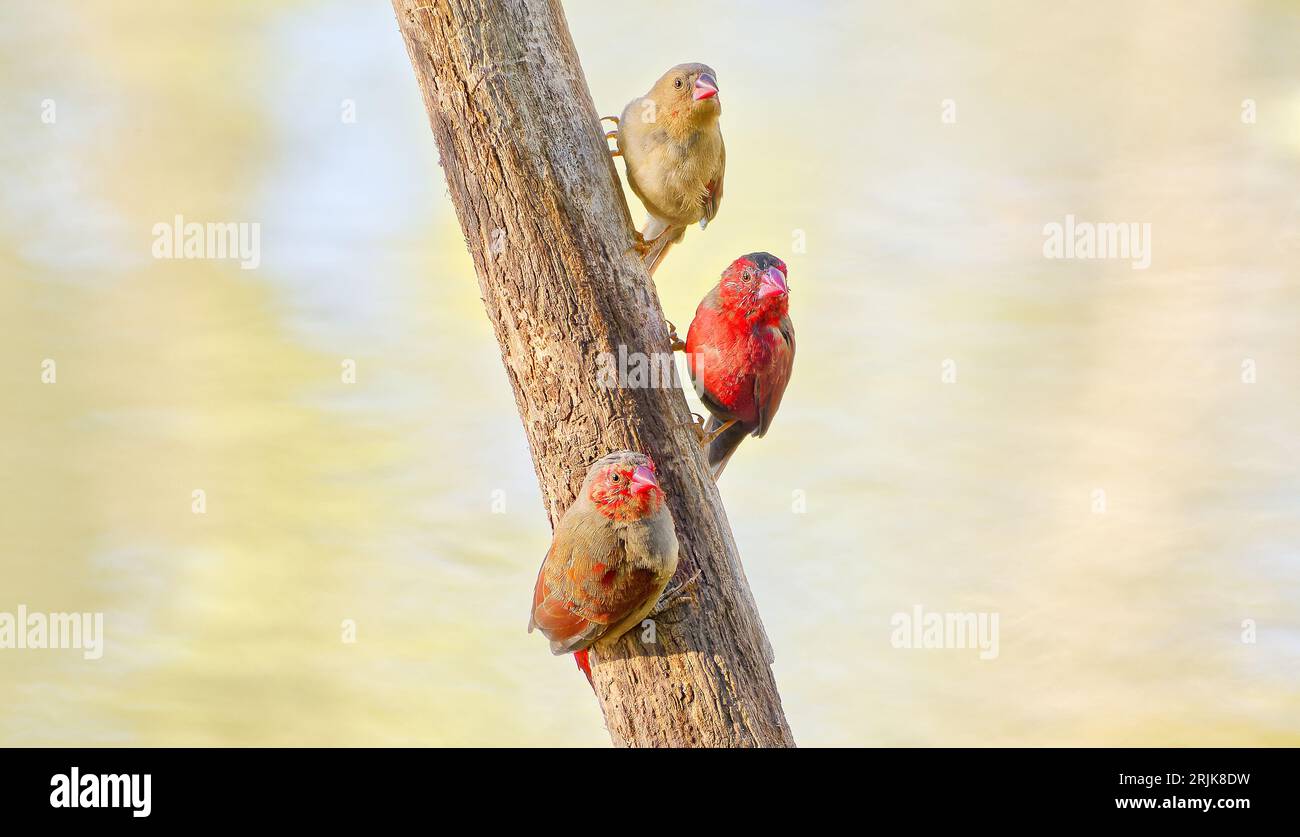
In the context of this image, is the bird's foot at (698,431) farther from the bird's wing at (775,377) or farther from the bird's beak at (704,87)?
→ the bird's beak at (704,87)

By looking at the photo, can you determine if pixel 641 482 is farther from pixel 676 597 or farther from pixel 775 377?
pixel 775 377

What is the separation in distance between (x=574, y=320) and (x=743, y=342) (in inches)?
15.9

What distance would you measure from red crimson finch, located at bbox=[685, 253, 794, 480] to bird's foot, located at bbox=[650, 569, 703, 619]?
1.20 feet

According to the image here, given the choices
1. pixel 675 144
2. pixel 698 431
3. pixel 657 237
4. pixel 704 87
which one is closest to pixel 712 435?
pixel 698 431

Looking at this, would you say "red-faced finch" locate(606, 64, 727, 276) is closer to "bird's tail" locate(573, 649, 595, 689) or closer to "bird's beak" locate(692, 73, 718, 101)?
"bird's beak" locate(692, 73, 718, 101)

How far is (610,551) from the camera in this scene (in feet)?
7.52

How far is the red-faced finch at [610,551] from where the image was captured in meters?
2.29

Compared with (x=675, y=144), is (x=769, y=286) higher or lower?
lower

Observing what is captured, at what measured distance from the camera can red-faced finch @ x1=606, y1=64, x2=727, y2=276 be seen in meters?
2.63

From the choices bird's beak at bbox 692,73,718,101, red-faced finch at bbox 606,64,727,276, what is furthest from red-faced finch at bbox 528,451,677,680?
bird's beak at bbox 692,73,718,101

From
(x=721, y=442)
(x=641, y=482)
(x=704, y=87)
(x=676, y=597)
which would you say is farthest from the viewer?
(x=721, y=442)

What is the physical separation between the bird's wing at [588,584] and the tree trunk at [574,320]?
0.54 feet

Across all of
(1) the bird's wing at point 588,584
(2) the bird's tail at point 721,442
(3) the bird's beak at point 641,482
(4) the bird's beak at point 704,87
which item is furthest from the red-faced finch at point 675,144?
(1) the bird's wing at point 588,584
